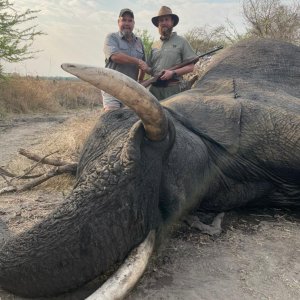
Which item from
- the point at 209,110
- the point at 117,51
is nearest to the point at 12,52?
the point at 117,51

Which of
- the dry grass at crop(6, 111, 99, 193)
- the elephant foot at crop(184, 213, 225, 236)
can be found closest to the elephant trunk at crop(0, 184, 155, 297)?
the elephant foot at crop(184, 213, 225, 236)

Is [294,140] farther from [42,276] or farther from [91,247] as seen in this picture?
[42,276]

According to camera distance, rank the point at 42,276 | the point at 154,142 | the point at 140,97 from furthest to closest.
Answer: the point at 154,142 < the point at 140,97 < the point at 42,276

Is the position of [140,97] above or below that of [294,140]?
above

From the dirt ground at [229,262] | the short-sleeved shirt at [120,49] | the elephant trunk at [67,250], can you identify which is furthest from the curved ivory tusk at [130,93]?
the short-sleeved shirt at [120,49]

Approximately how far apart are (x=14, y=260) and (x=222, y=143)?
5.90ft

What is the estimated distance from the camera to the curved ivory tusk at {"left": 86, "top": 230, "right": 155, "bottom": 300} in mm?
2043

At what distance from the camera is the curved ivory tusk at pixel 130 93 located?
2.10 meters

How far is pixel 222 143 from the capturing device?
3.42 metres

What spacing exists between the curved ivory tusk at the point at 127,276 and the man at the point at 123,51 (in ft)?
12.4

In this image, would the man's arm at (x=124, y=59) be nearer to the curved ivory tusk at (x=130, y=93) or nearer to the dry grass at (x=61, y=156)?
the dry grass at (x=61, y=156)

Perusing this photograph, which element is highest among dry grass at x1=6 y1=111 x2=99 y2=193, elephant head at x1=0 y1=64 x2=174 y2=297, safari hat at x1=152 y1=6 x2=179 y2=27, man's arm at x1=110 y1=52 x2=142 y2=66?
safari hat at x1=152 y1=6 x2=179 y2=27

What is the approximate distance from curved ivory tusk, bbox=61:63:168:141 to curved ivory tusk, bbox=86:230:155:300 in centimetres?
58

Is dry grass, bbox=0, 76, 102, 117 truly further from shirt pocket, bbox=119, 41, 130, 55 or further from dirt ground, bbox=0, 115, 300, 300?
dirt ground, bbox=0, 115, 300, 300
